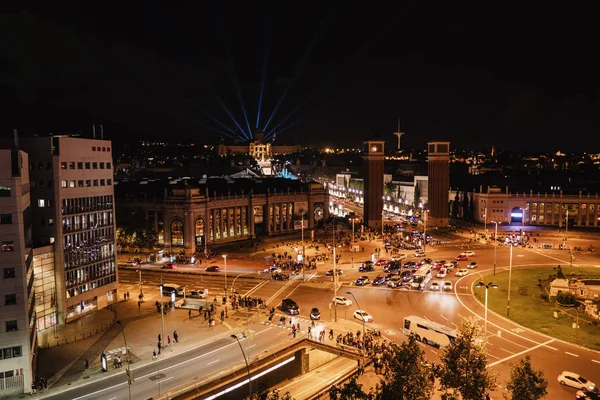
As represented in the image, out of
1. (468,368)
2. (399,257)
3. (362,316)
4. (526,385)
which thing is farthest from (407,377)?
(399,257)

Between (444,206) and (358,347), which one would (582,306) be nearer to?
(358,347)

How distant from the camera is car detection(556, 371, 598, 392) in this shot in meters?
38.1

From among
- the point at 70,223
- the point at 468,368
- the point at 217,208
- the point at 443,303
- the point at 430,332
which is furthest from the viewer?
the point at 217,208

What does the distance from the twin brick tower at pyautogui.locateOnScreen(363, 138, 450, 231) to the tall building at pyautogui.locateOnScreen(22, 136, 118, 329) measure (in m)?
82.4

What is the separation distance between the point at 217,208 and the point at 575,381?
253 feet

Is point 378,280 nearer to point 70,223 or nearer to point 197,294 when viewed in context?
point 197,294

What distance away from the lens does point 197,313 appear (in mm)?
58938

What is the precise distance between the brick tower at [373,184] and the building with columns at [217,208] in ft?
44.6

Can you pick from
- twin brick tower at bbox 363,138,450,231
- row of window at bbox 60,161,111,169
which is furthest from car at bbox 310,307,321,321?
twin brick tower at bbox 363,138,450,231

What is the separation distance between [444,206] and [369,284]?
69637 millimetres

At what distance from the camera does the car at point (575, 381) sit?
125 ft

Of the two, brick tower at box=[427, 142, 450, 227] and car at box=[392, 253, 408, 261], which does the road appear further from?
brick tower at box=[427, 142, 450, 227]

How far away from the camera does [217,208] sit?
103812 mm

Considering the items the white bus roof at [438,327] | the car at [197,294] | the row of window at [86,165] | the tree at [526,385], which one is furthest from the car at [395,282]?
the row of window at [86,165]
